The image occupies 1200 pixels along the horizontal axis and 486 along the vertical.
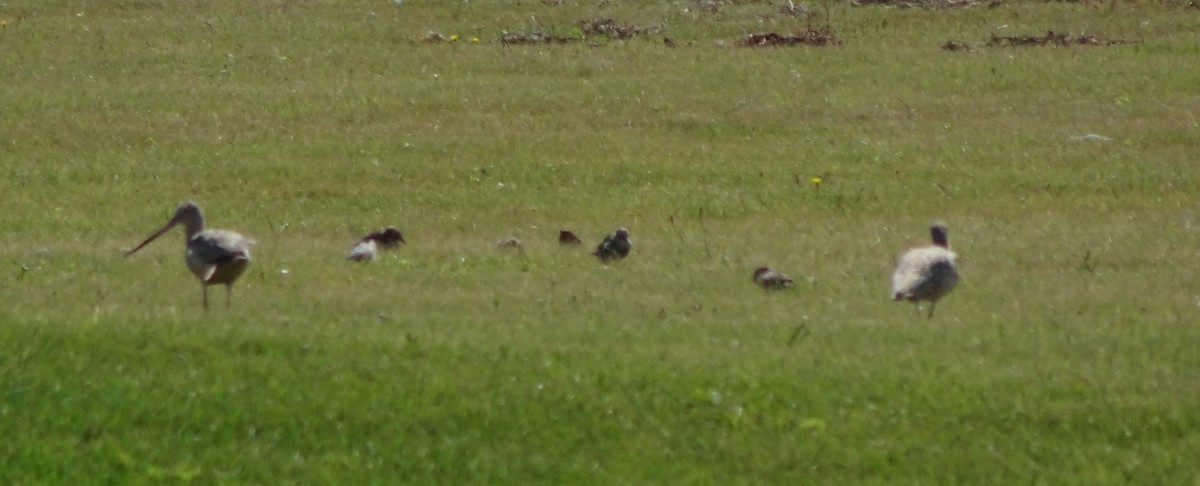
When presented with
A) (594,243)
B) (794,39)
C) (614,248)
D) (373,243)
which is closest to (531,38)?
(794,39)

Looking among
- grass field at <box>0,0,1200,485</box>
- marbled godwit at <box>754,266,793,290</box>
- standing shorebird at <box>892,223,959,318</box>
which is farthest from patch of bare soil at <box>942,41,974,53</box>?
standing shorebird at <box>892,223,959,318</box>

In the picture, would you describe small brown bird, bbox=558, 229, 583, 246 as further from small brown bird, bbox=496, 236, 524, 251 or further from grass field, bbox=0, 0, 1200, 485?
small brown bird, bbox=496, 236, 524, 251

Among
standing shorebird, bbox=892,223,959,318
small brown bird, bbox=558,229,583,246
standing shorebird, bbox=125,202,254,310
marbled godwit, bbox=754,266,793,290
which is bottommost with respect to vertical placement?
small brown bird, bbox=558,229,583,246

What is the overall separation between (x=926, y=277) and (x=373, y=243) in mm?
5671

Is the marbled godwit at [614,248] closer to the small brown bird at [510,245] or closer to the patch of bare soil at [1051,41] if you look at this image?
the small brown bird at [510,245]

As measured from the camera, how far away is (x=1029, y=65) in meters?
28.7

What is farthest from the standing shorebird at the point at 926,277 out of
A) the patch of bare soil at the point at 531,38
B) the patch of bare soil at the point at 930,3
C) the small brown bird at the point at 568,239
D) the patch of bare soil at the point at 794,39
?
the patch of bare soil at the point at 930,3

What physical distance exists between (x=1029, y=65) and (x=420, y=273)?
15.5 m

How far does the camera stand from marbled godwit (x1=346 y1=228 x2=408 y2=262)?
54.6ft

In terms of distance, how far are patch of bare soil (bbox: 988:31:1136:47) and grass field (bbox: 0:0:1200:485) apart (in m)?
0.65

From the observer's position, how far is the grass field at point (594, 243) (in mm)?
10398

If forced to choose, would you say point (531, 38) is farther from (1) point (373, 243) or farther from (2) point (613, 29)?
(1) point (373, 243)

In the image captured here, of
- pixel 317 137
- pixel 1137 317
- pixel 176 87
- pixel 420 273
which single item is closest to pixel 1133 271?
pixel 1137 317

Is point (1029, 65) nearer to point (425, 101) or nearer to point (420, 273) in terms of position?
point (425, 101)
